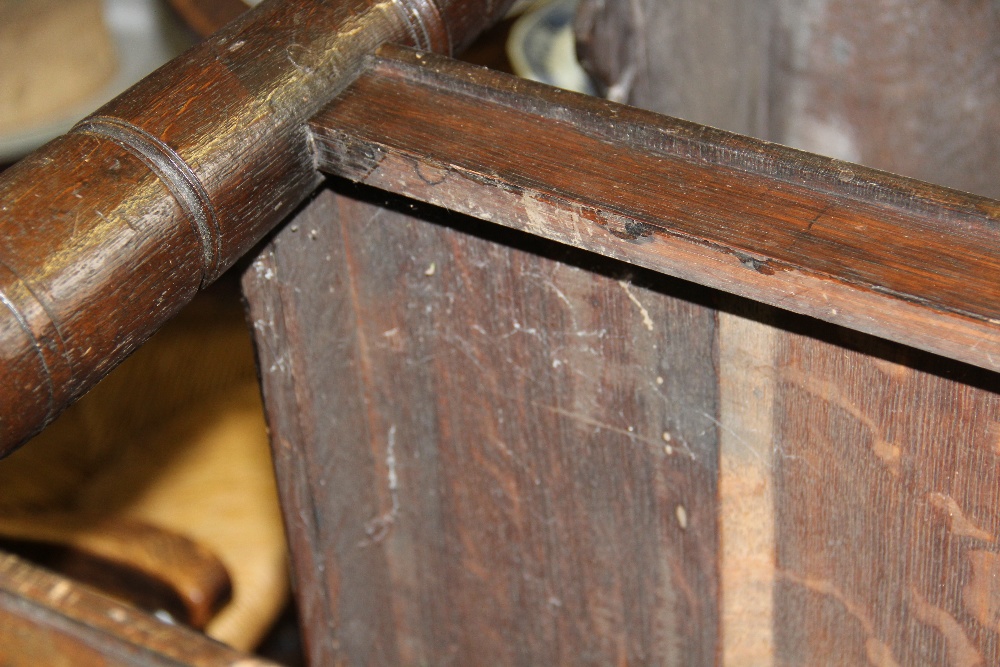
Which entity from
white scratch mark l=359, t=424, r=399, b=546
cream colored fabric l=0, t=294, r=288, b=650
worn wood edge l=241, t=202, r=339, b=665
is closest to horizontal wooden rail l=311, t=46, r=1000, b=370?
worn wood edge l=241, t=202, r=339, b=665

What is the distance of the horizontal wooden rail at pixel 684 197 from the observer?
62cm

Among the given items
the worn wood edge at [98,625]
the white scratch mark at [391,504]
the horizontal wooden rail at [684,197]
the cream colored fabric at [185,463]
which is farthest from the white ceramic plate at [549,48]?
the worn wood edge at [98,625]

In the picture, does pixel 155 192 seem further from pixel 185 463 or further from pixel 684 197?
pixel 185 463

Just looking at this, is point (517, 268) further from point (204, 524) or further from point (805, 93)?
point (805, 93)

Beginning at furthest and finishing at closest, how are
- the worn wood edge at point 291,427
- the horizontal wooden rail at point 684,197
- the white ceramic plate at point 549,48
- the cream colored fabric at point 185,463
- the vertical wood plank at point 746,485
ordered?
the white ceramic plate at point 549,48 < the cream colored fabric at point 185,463 < the worn wood edge at point 291,427 < the vertical wood plank at point 746,485 < the horizontal wooden rail at point 684,197

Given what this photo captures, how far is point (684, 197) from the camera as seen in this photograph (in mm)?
679

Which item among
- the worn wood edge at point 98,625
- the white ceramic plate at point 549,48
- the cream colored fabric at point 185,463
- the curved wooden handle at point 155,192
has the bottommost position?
the cream colored fabric at point 185,463

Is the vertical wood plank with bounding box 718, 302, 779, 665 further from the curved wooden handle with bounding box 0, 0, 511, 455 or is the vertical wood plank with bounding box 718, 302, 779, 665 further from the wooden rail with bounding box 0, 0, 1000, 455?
the curved wooden handle with bounding box 0, 0, 511, 455

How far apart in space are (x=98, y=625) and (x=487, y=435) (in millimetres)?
309

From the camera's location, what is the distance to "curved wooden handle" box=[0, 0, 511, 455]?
2.12 feet

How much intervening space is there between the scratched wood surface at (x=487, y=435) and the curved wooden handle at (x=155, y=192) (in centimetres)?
11

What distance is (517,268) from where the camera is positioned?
32.2 inches

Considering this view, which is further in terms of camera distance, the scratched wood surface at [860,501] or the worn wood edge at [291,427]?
the worn wood edge at [291,427]

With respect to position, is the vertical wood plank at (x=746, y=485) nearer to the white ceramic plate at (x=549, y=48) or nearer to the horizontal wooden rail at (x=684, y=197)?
the horizontal wooden rail at (x=684, y=197)
